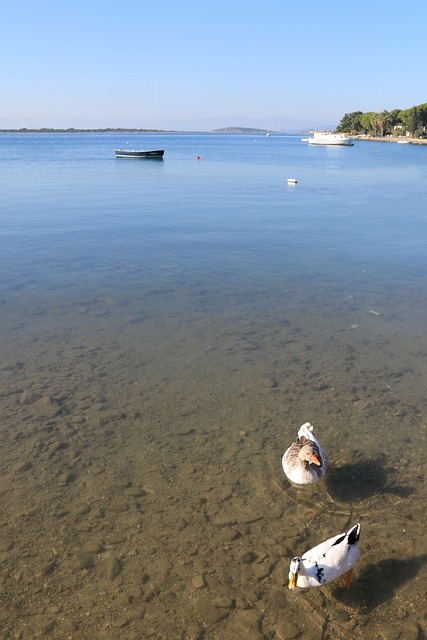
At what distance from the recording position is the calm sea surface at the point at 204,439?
5.66 m

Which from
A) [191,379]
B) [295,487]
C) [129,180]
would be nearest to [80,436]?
[191,379]

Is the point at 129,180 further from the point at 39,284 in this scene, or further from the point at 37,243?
the point at 39,284

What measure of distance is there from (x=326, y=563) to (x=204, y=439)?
3.14 meters

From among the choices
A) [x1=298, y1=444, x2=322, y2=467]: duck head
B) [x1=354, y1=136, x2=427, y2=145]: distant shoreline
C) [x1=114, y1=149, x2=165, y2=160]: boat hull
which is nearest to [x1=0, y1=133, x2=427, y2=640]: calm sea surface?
[x1=298, y1=444, x2=322, y2=467]: duck head

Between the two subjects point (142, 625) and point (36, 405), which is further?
point (36, 405)

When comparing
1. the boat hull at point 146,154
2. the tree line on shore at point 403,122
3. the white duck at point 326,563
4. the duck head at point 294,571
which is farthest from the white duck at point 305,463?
the tree line on shore at point 403,122

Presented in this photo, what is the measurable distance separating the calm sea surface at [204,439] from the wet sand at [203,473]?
27 millimetres

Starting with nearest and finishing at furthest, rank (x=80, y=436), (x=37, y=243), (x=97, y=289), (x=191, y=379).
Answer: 1. (x=80, y=436)
2. (x=191, y=379)
3. (x=97, y=289)
4. (x=37, y=243)

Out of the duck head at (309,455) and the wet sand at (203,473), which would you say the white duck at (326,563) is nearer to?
the wet sand at (203,473)

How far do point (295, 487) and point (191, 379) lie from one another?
11.2 feet

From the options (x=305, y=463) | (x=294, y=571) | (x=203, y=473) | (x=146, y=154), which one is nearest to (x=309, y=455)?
(x=305, y=463)

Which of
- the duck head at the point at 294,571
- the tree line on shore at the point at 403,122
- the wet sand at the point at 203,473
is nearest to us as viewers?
the duck head at the point at 294,571

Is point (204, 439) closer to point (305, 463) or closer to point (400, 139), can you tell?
point (305, 463)

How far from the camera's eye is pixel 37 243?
2080cm
